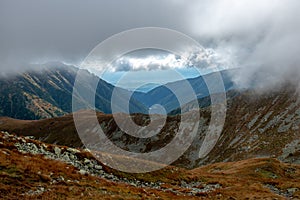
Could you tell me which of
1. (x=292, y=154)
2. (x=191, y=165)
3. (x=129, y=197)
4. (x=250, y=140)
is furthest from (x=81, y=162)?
(x=250, y=140)

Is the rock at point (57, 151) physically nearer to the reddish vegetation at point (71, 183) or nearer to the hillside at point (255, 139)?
the reddish vegetation at point (71, 183)

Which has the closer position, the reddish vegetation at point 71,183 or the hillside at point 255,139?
the reddish vegetation at point 71,183

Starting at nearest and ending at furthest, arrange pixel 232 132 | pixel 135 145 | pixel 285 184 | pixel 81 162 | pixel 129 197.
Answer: pixel 129 197 → pixel 81 162 → pixel 285 184 → pixel 232 132 → pixel 135 145

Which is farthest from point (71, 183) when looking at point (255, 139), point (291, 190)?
point (255, 139)

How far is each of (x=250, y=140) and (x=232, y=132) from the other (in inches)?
793

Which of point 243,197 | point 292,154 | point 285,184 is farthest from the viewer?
point 292,154

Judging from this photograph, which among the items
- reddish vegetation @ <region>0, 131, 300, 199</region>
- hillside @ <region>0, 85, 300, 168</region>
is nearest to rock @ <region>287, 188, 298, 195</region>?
reddish vegetation @ <region>0, 131, 300, 199</region>

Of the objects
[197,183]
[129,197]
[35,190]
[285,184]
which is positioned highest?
[285,184]

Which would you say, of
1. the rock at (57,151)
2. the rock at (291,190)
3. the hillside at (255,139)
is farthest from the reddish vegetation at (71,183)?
the hillside at (255,139)

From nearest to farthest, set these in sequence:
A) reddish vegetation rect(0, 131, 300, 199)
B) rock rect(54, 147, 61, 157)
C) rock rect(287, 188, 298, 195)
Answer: reddish vegetation rect(0, 131, 300, 199)
rock rect(54, 147, 61, 157)
rock rect(287, 188, 298, 195)

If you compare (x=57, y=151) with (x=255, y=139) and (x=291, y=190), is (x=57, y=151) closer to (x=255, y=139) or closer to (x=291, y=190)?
(x=291, y=190)

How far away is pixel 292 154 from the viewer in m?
125

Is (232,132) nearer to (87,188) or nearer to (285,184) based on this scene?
(285,184)

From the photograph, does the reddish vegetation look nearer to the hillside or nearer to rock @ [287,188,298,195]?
A: rock @ [287,188,298,195]
